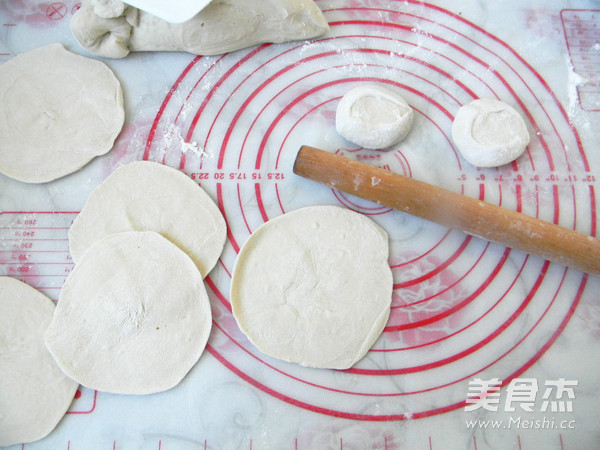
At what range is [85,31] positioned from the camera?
3.85 ft

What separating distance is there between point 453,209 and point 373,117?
31 cm

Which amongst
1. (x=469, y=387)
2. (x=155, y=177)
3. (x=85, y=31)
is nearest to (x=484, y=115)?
(x=469, y=387)

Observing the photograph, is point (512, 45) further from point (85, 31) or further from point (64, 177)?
→ point (64, 177)

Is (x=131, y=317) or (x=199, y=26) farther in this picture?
(x=199, y=26)

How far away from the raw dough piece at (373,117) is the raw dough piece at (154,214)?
401 millimetres

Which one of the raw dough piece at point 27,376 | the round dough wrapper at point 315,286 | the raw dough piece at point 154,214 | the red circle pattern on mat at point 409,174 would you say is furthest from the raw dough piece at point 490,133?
the raw dough piece at point 27,376

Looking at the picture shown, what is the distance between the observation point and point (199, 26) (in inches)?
46.4

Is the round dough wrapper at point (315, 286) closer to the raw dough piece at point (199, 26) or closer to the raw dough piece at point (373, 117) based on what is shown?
the raw dough piece at point (373, 117)

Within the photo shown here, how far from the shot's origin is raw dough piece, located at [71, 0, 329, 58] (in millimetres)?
1168

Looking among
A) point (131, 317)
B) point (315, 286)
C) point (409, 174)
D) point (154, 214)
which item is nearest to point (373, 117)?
point (409, 174)

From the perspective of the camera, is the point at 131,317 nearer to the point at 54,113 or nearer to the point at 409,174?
the point at 54,113

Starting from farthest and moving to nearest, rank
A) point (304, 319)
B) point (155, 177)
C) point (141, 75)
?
point (141, 75) < point (155, 177) < point (304, 319)

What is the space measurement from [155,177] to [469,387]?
2.99 feet

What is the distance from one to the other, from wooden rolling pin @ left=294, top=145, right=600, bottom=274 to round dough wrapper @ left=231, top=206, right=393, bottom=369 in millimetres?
83
